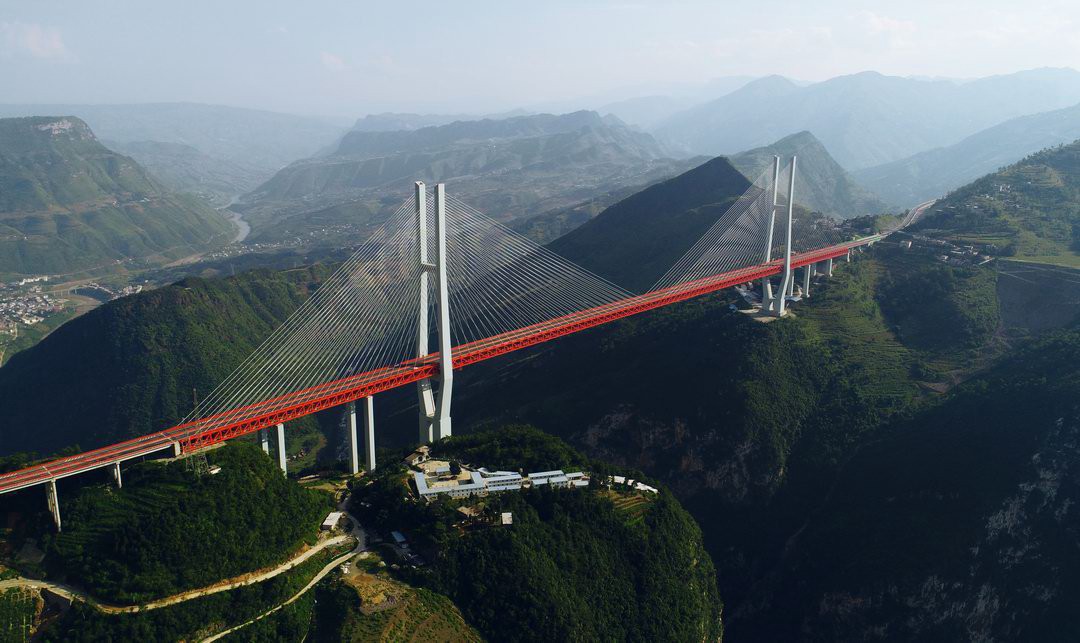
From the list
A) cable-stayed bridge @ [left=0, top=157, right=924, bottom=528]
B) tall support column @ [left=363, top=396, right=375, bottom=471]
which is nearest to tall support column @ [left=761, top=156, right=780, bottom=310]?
cable-stayed bridge @ [left=0, top=157, right=924, bottom=528]

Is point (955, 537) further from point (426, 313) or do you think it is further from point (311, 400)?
point (311, 400)

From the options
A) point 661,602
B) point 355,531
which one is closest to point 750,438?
point 661,602

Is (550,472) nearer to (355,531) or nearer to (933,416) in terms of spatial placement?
(355,531)

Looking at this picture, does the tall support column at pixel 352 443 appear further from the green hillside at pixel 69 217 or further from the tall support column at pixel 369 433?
the green hillside at pixel 69 217

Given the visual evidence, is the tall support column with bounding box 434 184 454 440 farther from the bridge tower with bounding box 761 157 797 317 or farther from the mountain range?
the bridge tower with bounding box 761 157 797 317

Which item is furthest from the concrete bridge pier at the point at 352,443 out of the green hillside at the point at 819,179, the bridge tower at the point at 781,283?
the green hillside at the point at 819,179
